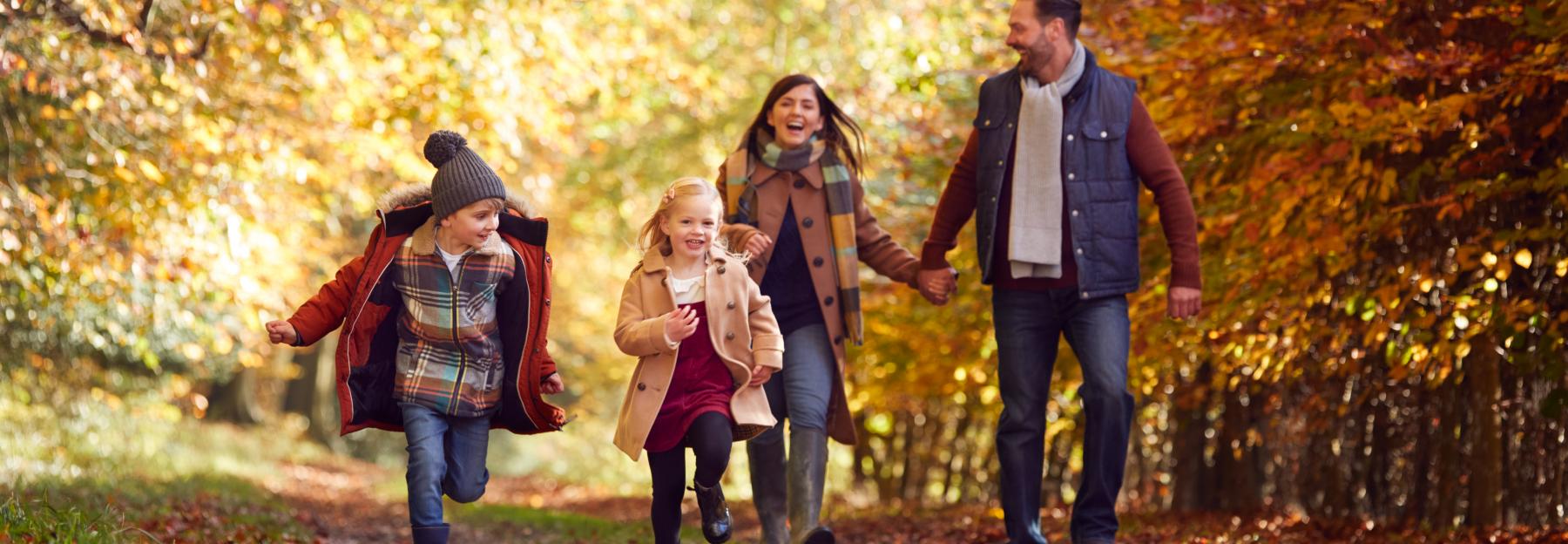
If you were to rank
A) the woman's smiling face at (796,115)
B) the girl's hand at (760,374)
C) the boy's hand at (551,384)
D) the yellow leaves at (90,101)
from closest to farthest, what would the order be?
1. the girl's hand at (760,374)
2. the boy's hand at (551,384)
3. the woman's smiling face at (796,115)
4. the yellow leaves at (90,101)

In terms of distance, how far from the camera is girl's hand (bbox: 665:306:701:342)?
→ 500cm

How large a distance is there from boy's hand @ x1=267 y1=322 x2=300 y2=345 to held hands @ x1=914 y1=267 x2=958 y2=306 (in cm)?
248

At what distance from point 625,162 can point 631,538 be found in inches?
498

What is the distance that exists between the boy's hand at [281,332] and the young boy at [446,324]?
0.15 ft

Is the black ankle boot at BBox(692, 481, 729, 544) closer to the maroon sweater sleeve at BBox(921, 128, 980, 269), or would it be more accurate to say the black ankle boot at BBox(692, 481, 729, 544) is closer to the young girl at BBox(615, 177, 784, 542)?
the young girl at BBox(615, 177, 784, 542)

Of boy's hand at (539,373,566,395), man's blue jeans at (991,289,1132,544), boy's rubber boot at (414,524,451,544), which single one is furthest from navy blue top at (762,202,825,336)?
boy's rubber boot at (414,524,451,544)

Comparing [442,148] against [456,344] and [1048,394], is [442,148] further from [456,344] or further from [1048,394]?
[1048,394]

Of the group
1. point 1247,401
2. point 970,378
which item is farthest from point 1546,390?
point 970,378

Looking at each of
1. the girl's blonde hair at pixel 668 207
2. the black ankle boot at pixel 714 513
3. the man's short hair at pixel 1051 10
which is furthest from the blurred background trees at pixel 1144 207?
the man's short hair at pixel 1051 10

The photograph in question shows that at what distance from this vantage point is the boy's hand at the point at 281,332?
16.0 feet

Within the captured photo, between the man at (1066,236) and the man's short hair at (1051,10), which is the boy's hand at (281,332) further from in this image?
the man's short hair at (1051,10)

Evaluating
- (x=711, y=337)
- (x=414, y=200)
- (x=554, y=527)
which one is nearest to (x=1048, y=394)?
(x=711, y=337)

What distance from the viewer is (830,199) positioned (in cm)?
615

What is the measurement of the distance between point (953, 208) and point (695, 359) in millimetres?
1473
